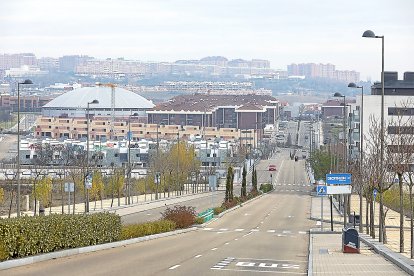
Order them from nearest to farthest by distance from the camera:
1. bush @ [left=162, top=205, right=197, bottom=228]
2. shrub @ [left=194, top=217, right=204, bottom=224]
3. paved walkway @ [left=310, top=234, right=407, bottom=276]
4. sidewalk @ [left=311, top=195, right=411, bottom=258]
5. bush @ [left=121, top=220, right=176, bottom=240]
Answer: paved walkway @ [left=310, top=234, right=407, bottom=276], bush @ [left=121, top=220, right=176, bottom=240], sidewalk @ [left=311, top=195, right=411, bottom=258], bush @ [left=162, top=205, right=197, bottom=228], shrub @ [left=194, top=217, right=204, bottom=224]

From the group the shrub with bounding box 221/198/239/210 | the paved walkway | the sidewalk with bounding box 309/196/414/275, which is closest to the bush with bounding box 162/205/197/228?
the sidewalk with bounding box 309/196/414/275

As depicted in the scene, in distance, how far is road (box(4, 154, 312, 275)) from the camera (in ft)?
85.3

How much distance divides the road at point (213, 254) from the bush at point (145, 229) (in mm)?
714

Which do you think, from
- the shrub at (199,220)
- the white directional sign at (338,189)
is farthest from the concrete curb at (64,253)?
the shrub at (199,220)

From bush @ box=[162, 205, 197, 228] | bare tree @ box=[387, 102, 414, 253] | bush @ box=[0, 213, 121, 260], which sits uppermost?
bare tree @ box=[387, 102, 414, 253]

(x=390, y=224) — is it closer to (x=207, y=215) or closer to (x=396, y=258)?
(x=207, y=215)

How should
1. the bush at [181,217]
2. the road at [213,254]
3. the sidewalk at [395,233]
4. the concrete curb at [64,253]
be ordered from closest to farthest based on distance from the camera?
the concrete curb at [64,253], the road at [213,254], the sidewalk at [395,233], the bush at [181,217]

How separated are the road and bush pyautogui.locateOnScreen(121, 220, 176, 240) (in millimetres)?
714

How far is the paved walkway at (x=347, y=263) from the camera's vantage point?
88.3 feet

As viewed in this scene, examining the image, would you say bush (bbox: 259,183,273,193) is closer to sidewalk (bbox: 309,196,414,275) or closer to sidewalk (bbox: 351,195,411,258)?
sidewalk (bbox: 351,195,411,258)

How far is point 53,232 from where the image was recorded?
2844 cm

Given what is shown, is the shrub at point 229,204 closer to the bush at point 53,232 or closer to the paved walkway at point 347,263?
the paved walkway at point 347,263

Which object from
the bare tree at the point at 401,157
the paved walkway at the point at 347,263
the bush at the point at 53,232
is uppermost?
the bare tree at the point at 401,157

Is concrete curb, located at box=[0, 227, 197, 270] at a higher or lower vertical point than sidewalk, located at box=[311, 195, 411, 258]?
higher
